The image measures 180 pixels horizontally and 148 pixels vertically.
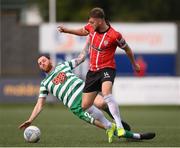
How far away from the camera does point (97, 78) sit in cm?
1484

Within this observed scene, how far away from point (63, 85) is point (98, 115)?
79 cm

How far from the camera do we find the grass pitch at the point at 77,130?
568 inches

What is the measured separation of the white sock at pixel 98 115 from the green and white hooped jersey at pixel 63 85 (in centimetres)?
34

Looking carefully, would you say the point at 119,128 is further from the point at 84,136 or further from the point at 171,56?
the point at 171,56

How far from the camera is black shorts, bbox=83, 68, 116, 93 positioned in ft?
48.2

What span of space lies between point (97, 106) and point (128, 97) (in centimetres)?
Result: 1397

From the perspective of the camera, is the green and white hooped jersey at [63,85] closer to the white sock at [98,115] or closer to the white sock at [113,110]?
the white sock at [98,115]

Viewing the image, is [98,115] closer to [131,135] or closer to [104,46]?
[131,135]

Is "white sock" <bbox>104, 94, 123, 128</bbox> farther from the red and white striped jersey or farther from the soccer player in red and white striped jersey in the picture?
the red and white striped jersey

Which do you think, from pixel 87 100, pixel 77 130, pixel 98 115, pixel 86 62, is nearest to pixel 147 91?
pixel 86 62

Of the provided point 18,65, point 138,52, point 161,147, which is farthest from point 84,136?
point 18,65

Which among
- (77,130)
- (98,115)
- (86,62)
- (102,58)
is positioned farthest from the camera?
(86,62)

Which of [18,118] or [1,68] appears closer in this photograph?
[18,118]

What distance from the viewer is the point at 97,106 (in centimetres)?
1517
